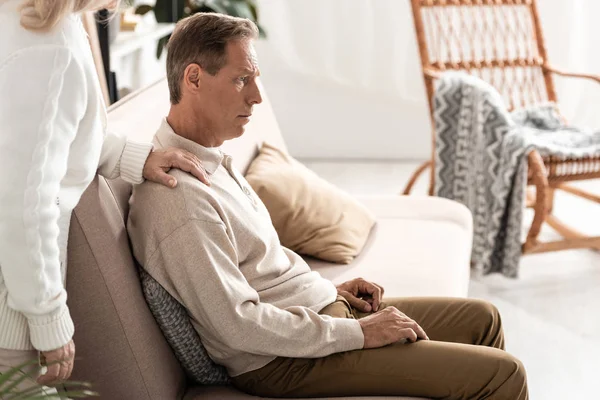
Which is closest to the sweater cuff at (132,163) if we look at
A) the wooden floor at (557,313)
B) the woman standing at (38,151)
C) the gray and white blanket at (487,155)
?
the woman standing at (38,151)

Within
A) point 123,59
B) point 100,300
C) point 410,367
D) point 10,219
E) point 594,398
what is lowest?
point 594,398

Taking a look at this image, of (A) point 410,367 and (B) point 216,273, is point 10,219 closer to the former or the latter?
(B) point 216,273

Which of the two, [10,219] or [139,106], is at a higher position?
[10,219]

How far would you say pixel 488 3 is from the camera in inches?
155

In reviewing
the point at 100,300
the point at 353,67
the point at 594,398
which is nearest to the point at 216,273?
the point at 100,300

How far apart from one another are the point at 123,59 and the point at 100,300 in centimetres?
279

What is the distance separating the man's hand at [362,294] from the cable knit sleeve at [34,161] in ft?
2.64

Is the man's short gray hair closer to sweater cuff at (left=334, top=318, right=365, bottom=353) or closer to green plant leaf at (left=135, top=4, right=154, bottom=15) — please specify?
sweater cuff at (left=334, top=318, right=365, bottom=353)

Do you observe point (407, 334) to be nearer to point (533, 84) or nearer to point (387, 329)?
point (387, 329)

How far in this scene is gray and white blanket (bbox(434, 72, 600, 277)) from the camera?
3.29 meters

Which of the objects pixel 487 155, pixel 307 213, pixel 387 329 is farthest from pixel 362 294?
pixel 487 155

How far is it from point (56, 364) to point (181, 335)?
363mm

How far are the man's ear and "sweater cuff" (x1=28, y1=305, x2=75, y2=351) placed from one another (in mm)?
577

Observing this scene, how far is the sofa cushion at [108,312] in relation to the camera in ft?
5.00
